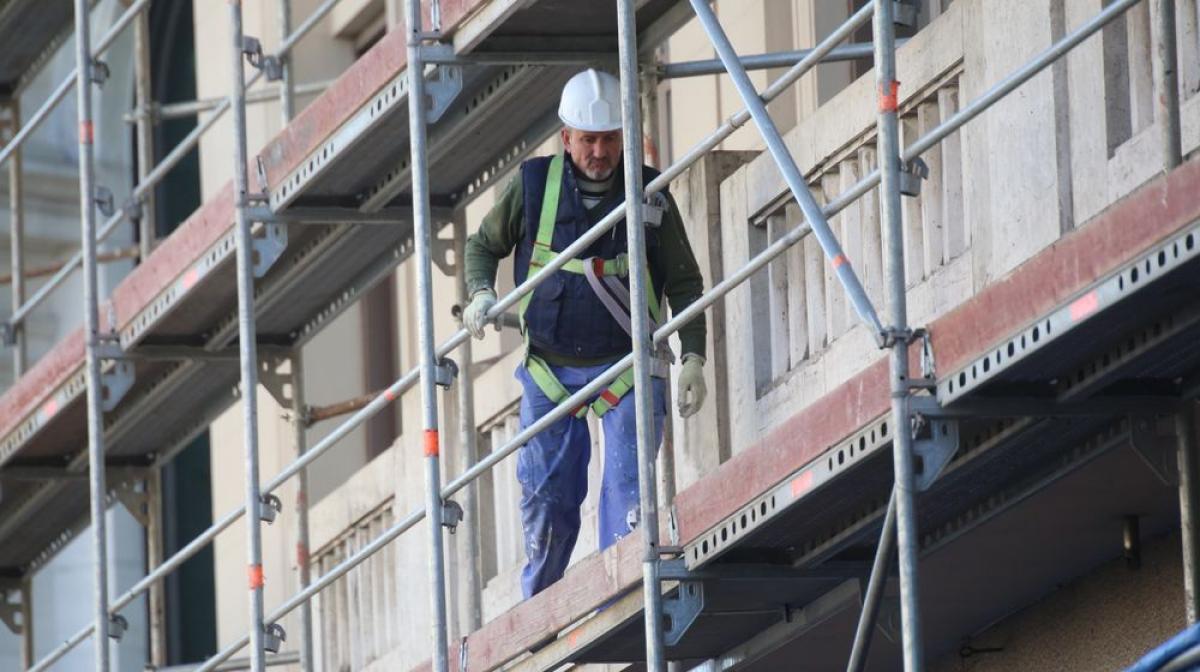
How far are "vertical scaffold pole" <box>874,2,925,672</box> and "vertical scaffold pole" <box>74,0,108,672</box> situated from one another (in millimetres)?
6004

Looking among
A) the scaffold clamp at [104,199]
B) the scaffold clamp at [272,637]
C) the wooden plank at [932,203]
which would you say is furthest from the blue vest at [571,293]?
the scaffold clamp at [104,199]

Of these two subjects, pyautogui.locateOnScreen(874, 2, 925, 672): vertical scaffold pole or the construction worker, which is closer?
pyautogui.locateOnScreen(874, 2, 925, 672): vertical scaffold pole

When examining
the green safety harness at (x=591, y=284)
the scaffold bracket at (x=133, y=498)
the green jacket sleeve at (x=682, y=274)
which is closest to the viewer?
the green jacket sleeve at (x=682, y=274)

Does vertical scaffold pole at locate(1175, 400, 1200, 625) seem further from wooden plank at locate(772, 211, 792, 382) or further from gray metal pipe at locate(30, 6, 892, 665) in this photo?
wooden plank at locate(772, 211, 792, 382)

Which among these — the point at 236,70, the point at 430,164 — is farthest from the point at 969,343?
the point at 236,70

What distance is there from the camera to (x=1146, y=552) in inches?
384

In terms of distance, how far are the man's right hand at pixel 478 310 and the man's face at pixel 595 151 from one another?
1.74ft

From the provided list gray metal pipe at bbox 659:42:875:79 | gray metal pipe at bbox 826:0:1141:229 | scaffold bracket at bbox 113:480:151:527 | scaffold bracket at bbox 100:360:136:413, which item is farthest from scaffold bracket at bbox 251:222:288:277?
gray metal pipe at bbox 826:0:1141:229

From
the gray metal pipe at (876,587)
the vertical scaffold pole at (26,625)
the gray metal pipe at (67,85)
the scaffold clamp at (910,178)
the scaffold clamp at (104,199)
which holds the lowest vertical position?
the gray metal pipe at (876,587)

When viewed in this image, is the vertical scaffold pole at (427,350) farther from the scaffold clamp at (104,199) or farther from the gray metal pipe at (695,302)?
the scaffold clamp at (104,199)

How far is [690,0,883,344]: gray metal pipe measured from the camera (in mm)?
8219

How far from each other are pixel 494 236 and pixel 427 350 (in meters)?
0.46

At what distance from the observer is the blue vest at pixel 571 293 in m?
10.4

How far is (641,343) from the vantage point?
9461 mm
